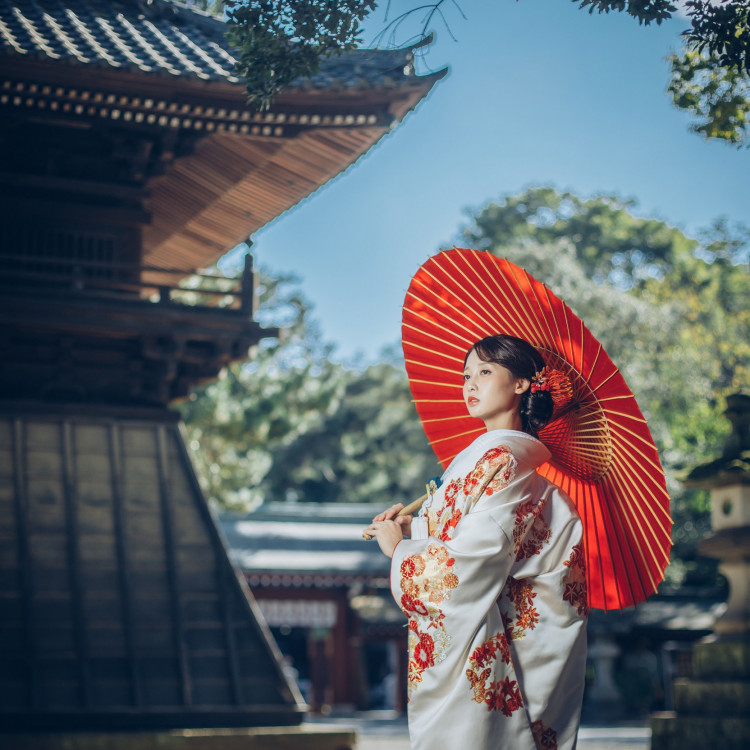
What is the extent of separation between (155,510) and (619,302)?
14.1 m

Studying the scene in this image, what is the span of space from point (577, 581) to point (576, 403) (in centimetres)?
59

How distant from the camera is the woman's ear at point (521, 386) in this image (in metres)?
2.91

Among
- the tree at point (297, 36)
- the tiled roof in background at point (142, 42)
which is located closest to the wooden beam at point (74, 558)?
the tiled roof in background at point (142, 42)

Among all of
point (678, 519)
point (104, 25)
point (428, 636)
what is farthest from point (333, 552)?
point (428, 636)

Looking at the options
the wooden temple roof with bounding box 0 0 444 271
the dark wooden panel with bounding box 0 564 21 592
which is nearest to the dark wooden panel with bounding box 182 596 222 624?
the dark wooden panel with bounding box 0 564 21 592

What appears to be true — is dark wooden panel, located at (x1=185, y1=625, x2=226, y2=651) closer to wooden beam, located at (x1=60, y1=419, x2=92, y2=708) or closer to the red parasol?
wooden beam, located at (x1=60, y1=419, x2=92, y2=708)

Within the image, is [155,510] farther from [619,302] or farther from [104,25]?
[619,302]

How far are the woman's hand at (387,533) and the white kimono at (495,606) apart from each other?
63 mm

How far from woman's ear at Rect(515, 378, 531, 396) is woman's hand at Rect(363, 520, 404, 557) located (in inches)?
21.8

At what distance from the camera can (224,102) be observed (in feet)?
23.8

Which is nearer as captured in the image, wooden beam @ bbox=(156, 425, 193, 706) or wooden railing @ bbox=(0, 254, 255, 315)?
wooden beam @ bbox=(156, 425, 193, 706)

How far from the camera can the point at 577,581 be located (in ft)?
9.00

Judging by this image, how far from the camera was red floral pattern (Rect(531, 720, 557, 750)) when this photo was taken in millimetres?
2609

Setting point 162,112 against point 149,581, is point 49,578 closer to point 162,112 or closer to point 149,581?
point 149,581
